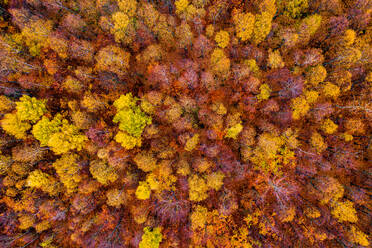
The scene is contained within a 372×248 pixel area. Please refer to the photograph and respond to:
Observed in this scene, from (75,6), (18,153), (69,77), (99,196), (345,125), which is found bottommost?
(99,196)

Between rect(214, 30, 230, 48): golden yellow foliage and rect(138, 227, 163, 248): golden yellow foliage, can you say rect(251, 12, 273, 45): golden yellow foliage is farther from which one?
rect(138, 227, 163, 248): golden yellow foliage

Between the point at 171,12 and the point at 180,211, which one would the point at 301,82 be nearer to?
the point at 171,12

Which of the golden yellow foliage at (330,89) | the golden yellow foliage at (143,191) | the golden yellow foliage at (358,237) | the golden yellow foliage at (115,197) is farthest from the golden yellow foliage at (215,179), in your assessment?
the golden yellow foliage at (358,237)

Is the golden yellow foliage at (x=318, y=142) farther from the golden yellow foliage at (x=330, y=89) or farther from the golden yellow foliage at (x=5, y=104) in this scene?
the golden yellow foliage at (x=5, y=104)

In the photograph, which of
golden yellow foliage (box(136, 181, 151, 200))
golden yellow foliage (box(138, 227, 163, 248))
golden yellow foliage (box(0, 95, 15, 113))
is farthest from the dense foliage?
golden yellow foliage (box(136, 181, 151, 200))

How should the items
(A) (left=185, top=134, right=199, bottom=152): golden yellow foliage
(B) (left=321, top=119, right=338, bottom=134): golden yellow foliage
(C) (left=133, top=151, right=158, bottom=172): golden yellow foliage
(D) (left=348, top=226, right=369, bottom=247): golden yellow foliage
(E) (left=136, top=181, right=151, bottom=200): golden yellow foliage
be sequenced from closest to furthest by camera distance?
(E) (left=136, top=181, right=151, bottom=200): golden yellow foliage → (C) (left=133, top=151, right=158, bottom=172): golden yellow foliage → (A) (left=185, top=134, right=199, bottom=152): golden yellow foliage → (D) (left=348, top=226, right=369, bottom=247): golden yellow foliage → (B) (left=321, top=119, right=338, bottom=134): golden yellow foliage

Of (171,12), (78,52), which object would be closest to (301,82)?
(171,12)

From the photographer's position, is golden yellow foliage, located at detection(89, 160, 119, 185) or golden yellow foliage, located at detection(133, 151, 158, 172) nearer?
golden yellow foliage, located at detection(89, 160, 119, 185)

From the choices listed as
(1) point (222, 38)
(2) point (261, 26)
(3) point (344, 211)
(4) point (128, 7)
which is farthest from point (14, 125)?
(3) point (344, 211)
